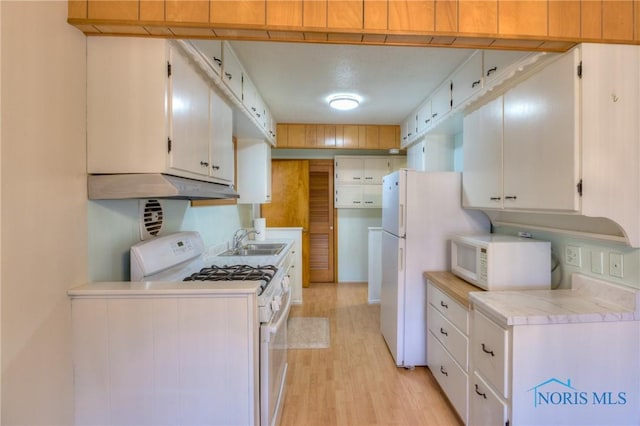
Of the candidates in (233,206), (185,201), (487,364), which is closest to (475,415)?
(487,364)

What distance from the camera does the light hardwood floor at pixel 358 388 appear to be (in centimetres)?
188

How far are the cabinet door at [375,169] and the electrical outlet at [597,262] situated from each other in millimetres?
3352

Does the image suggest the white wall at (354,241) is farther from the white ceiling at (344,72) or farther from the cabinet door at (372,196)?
the white ceiling at (344,72)

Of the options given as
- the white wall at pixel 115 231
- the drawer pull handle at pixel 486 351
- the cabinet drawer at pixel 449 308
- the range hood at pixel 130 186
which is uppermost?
the range hood at pixel 130 186

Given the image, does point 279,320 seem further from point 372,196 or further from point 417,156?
point 372,196

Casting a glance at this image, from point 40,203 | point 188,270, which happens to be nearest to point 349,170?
point 188,270

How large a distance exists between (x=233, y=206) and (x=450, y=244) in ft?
7.28

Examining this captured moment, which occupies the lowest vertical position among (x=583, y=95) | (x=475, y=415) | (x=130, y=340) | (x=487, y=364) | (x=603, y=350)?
(x=475, y=415)

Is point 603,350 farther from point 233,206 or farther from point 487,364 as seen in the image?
point 233,206

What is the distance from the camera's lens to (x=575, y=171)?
1307 mm

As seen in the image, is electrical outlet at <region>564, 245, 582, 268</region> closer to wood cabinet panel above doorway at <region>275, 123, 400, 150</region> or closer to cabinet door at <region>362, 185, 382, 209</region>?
wood cabinet panel above doorway at <region>275, 123, 400, 150</region>

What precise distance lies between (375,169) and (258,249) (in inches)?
96.7

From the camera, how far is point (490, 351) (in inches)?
56.3

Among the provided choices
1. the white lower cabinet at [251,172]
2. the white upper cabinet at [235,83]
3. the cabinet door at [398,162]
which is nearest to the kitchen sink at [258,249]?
the white lower cabinet at [251,172]
